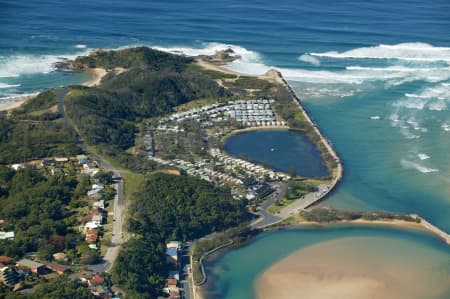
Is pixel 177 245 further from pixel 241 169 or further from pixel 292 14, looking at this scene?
pixel 292 14

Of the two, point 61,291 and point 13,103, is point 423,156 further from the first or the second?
point 13,103

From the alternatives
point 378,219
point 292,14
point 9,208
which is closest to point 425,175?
point 378,219

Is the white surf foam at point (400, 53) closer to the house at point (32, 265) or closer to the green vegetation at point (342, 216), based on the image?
the green vegetation at point (342, 216)

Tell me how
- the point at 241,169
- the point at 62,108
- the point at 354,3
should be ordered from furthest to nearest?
1. the point at 354,3
2. the point at 62,108
3. the point at 241,169

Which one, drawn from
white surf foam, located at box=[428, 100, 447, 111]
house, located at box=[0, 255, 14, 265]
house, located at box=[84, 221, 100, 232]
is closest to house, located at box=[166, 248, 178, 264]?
house, located at box=[84, 221, 100, 232]

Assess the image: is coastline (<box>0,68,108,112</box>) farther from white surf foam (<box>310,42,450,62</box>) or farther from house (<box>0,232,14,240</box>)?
white surf foam (<box>310,42,450,62</box>)

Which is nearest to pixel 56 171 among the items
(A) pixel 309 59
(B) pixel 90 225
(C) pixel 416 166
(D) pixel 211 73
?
(B) pixel 90 225

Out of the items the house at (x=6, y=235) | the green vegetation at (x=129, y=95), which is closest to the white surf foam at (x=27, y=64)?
the green vegetation at (x=129, y=95)
